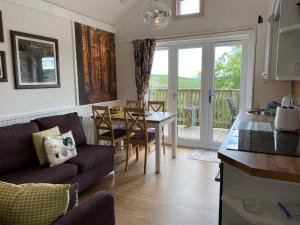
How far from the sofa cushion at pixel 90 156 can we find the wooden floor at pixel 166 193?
1.22 ft

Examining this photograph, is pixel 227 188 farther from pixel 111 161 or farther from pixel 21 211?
pixel 111 161

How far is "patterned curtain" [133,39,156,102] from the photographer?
14.4 feet

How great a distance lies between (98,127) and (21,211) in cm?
258

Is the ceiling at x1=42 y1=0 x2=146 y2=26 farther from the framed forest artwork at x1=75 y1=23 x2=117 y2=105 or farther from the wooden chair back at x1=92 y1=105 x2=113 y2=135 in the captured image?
the wooden chair back at x1=92 y1=105 x2=113 y2=135

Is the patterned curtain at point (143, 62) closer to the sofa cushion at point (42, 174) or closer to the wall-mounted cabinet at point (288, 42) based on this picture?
the sofa cushion at point (42, 174)

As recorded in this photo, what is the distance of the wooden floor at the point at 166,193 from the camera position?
2.29m

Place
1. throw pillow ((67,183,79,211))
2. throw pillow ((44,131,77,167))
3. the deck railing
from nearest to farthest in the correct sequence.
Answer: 1. throw pillow ((67,183,79,211))
2. throw pillow ((44,131,77,167))
3. the deck railing

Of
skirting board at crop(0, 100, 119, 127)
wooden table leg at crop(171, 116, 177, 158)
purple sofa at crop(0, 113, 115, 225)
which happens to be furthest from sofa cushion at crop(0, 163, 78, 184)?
wooden table leg at crop(171, 116, 177, 158)

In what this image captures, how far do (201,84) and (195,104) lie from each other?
0.42 m

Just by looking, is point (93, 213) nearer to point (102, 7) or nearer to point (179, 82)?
point (179, 82)

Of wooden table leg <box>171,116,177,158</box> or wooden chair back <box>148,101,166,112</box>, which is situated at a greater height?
wooden chair back <box>148,101,166,112</box>

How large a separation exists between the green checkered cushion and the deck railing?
3621 millimetres

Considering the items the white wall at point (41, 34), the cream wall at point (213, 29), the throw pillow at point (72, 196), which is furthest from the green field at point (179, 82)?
the throw pillow at point (72, 196)

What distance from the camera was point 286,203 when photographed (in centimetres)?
127
